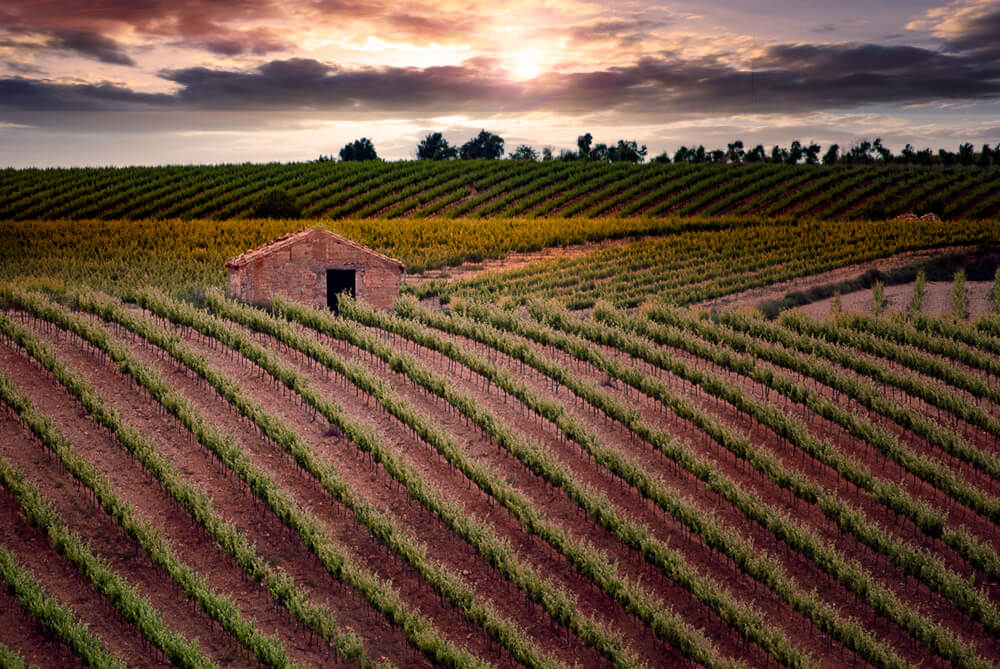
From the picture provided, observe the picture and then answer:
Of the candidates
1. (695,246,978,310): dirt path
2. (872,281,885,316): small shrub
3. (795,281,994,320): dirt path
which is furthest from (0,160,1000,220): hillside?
(872,281,885,316): small shrub

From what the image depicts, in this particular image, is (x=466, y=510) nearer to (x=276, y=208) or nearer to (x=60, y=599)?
(x=60, y=599)

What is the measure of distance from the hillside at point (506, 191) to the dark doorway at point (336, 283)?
1255 inches

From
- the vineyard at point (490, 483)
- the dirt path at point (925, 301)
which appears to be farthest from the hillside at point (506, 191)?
the vineyard at point (490, 483)

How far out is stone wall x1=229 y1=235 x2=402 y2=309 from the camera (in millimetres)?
24094

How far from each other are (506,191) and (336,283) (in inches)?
1526

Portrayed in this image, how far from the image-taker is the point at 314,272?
958 inches

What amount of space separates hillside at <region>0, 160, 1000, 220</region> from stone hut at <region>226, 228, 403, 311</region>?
31877 mm

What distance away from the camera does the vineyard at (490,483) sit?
1109 cm

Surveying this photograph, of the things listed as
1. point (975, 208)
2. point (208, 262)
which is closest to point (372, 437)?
point (208, 262)

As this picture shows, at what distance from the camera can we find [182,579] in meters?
11.2

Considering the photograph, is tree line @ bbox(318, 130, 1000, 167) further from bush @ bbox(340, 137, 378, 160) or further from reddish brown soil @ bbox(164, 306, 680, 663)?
reddish brown soil @ bbox(164, 306, 680, 663)

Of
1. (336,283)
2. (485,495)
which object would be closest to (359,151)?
(336,283)

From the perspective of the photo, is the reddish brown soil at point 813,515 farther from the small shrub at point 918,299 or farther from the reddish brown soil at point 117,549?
the small shrub at point 918,299

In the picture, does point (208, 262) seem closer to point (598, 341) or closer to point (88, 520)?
point (598, 341)
